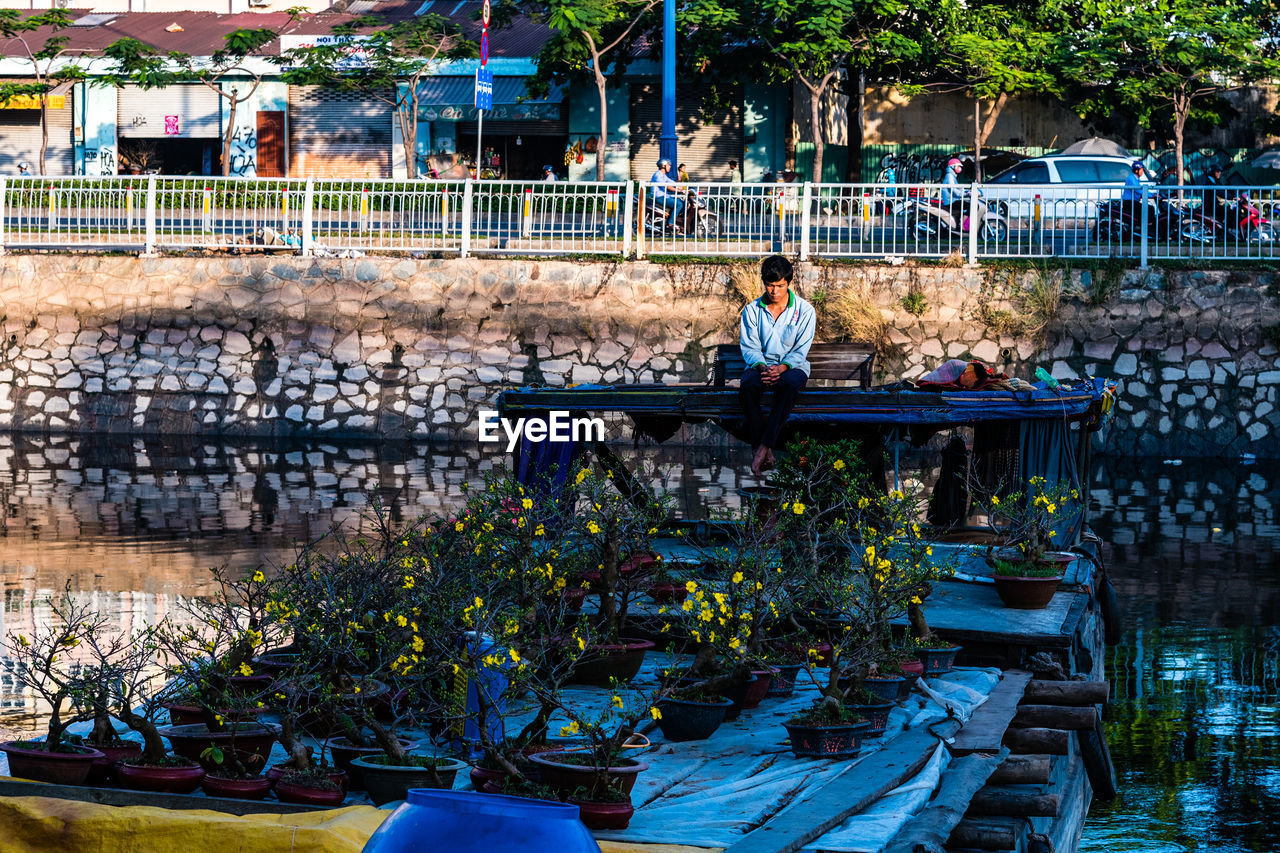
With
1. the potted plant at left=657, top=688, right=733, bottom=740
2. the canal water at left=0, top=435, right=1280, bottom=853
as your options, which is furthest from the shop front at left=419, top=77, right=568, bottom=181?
the potted plant at left=657, top=688, right=733, bottom=740

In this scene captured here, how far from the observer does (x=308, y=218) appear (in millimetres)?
20797

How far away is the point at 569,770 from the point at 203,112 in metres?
31.6

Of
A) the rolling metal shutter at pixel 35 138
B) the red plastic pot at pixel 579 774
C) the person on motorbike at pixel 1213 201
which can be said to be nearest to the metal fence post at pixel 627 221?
the person on motorbike at pixel 1213 201

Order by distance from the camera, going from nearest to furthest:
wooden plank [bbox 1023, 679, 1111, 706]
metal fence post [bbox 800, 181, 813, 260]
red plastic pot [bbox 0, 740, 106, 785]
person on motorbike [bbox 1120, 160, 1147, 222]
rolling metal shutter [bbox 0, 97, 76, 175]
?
red plastic pot [bbox 0, 740, 106, 785], wooden plank [bbox 1023, 679, 1111, 706], person on motorbike [bbox 1120, 160, 1147, 222], metal fence post [bbox 800, 181, 813, 260], rolling metal shutter [bbox 0, 97, 76, 175]

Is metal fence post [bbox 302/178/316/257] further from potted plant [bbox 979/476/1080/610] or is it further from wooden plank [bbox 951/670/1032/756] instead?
wooden plank [bbox 951/670/1032/756]

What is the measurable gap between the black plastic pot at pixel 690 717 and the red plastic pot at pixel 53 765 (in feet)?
7.53

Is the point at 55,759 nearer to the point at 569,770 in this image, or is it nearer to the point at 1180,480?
the point at 569,770

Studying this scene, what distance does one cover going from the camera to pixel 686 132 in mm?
33156

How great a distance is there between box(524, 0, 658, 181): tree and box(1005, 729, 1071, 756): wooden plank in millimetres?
20929

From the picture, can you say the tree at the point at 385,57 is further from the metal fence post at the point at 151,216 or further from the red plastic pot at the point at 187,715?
the red plastic pot at the point at 187,715

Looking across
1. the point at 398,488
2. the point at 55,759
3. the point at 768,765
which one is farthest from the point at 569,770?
the point at 398,488

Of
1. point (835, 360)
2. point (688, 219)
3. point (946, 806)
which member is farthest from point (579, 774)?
point (688, 219)

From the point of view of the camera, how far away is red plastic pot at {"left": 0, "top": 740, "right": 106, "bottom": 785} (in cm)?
597

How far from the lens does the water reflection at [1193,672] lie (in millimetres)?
7996
